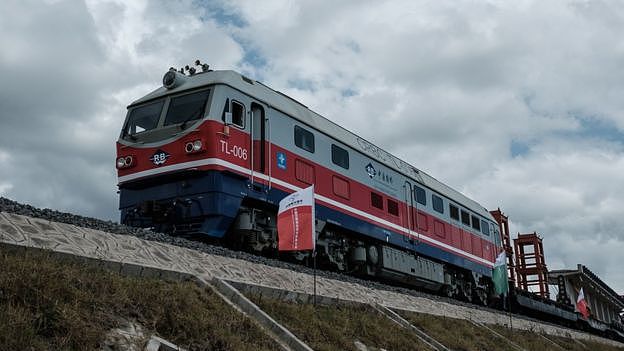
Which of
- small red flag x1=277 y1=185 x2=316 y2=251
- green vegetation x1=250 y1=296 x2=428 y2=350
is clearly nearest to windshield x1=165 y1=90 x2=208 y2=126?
small red flag x1=277 y1=185 x2=316 y2=251

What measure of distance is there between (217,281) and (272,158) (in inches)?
230

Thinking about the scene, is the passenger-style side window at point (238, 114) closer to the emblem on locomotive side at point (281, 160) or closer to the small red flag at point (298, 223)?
the emblem on locomotive side at point (281, 160)

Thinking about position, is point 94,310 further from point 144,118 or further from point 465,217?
point 465,217

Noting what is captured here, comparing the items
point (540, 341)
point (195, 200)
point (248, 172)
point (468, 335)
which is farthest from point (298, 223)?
point (540, 341)

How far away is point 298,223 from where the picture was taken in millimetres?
11766

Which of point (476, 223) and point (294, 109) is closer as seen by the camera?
point (294, 109)

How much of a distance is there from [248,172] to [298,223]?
93.6 inches

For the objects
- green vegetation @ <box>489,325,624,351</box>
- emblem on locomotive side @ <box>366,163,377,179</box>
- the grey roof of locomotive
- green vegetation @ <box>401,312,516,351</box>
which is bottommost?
green vegetation @ <box>489,325,624,351</box>

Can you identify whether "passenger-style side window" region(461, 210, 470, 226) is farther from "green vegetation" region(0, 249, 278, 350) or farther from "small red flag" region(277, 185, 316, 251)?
"green vegetation" region(0, 249, 278, 350)

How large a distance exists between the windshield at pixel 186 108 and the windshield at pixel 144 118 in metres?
0.40

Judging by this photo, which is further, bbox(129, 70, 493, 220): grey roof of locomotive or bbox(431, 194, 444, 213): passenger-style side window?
bbox(431, 194, 444, 213): passenger-style side window

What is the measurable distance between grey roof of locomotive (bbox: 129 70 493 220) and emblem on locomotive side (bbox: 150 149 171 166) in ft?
5.33

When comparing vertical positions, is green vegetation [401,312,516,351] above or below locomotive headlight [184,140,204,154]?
below

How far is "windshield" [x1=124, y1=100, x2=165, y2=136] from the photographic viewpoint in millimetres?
14500
